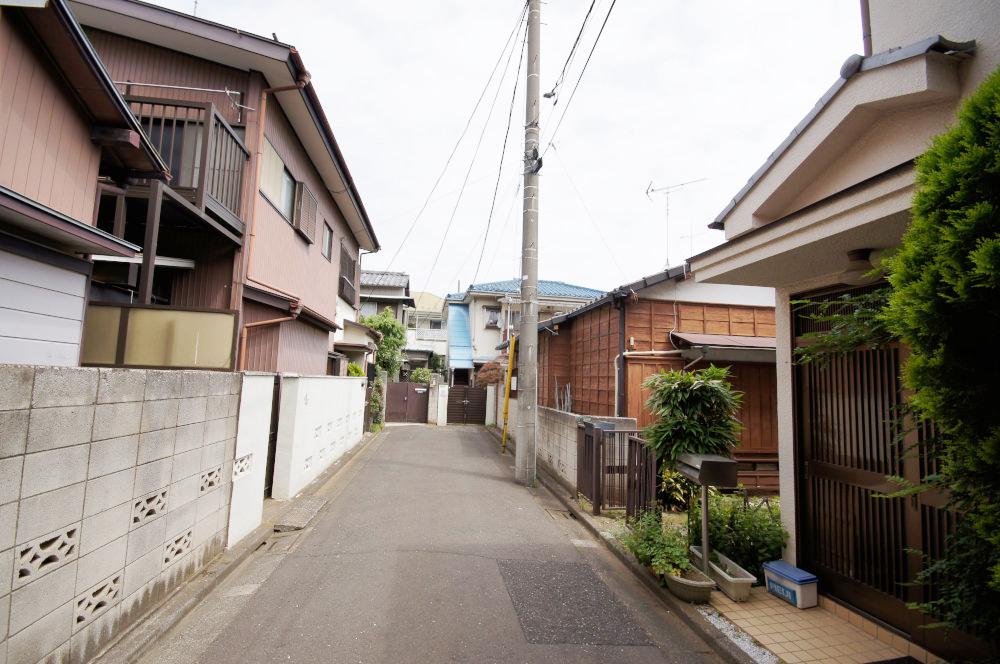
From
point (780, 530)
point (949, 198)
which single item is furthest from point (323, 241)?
point (949, 198)

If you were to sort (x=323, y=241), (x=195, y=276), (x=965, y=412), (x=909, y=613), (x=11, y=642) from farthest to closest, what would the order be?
(x=323, y=241)
(x=195, y=276)
(x=909, y=613)
(x=11, y=642)
(x=965, y=412)

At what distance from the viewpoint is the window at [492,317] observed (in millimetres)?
26875

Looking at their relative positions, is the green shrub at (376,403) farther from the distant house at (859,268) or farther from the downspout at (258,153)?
the distant house at (859,268)

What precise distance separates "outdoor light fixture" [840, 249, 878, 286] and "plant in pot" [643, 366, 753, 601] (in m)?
1.35

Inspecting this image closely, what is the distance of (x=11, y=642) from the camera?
246 centimetres

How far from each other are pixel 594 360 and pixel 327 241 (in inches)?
297

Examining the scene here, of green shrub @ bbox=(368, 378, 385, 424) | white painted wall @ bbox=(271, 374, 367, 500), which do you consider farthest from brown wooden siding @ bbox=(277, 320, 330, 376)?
green shrub @ bbox=(368, 378, 385, 424)

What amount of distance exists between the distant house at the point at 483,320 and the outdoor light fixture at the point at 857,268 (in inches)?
834

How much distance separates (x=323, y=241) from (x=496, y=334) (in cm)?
1567

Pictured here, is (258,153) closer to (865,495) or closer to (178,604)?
(178,604)

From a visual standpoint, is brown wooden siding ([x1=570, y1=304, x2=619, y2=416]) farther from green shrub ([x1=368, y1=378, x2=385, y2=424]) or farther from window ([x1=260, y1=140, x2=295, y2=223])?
green shrub ([x1=368, y1=378, x2=385, y2=424])

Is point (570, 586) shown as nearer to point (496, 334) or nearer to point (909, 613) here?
point (909, 613)

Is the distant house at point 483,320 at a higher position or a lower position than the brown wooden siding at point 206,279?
higher

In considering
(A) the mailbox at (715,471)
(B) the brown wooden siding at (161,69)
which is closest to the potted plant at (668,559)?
(A) the mailbox at (715,471)
